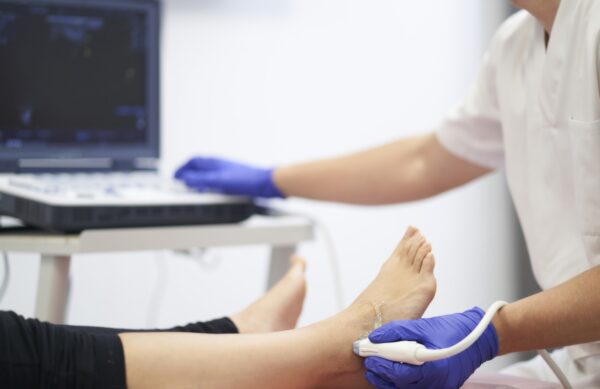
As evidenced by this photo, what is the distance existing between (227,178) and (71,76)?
365mm

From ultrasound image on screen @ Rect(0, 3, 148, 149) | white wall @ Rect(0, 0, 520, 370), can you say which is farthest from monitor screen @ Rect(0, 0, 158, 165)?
white wall @ Rect(0, 0, 520, 370)

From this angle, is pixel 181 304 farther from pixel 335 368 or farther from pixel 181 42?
pixel 335 368

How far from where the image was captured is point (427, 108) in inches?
98.0

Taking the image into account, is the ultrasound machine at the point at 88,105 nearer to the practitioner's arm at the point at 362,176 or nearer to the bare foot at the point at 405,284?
the practitioner's arm at the point at 362,176

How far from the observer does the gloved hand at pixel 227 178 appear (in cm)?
153

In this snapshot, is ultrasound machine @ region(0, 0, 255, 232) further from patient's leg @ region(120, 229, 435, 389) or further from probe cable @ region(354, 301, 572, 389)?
probe cable @ region(354, 301, 572, 389)

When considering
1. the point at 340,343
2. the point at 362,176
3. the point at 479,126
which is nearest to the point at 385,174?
the point at 362,176

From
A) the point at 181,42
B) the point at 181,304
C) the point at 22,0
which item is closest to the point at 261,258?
the point at 181,304

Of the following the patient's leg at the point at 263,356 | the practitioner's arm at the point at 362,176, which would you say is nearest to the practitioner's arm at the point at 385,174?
the practitioner's arm at the point at 362,176

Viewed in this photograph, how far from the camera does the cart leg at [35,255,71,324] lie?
125 cm

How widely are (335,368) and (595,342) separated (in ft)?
1.23

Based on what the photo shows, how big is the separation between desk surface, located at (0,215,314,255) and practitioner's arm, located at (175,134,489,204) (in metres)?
0.09

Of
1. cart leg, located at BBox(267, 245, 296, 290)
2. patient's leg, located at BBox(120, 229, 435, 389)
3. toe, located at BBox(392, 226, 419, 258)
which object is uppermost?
toe, located at BBox(392, 226, 419, 258)

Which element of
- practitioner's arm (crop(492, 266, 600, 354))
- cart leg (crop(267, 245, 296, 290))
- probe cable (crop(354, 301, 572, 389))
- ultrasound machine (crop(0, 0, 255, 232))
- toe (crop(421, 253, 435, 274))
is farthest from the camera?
cart leg (crop(267, 245, 296, 290))
